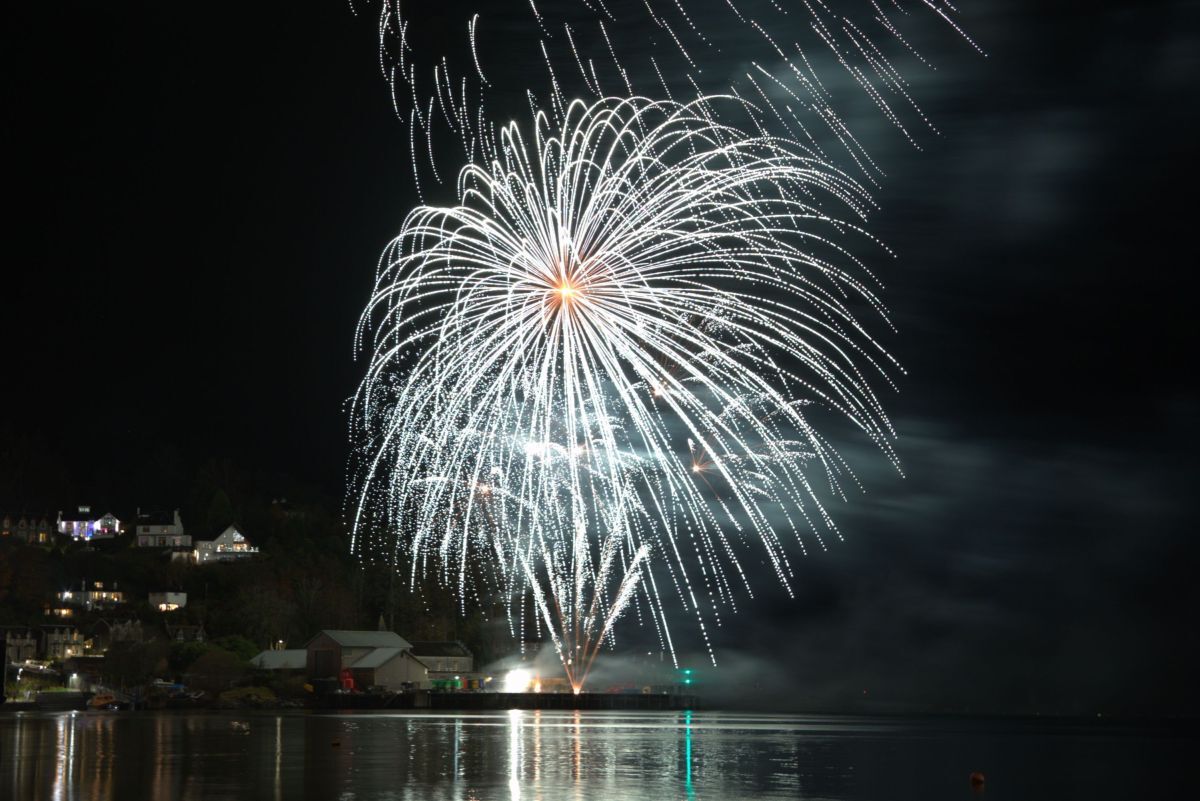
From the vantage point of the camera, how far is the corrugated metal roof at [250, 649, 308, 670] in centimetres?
10619

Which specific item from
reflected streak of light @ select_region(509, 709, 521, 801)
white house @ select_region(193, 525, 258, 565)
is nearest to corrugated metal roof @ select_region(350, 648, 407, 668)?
white house @ select_region(193, 525, 258, 565)

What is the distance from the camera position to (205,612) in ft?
401

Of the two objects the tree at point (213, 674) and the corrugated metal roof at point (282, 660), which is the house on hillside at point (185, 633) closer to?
the corrugated metal roof at point (282, 660)

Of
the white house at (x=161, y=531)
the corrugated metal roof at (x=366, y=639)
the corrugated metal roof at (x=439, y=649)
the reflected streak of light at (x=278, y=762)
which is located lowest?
the reflected streak of light at (x=278, y=762)

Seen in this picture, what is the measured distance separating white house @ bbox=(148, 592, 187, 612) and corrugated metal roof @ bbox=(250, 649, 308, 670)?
82.7 feet

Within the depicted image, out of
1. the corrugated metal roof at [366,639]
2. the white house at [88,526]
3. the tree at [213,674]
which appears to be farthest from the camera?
the white house at [88,526]

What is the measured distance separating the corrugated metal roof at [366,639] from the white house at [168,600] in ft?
91.3

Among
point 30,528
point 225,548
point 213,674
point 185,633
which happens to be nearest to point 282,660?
point 213,674

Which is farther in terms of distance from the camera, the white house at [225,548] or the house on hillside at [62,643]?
the white house at [225,548]

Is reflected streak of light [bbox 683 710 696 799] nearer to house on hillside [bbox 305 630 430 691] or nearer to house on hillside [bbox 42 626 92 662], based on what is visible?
house on hillside [bbox 305 630 430 691]

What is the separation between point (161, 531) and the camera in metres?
157

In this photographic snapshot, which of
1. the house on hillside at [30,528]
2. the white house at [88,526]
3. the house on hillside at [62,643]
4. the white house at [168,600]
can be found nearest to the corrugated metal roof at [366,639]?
the house on hillside at [62,643]

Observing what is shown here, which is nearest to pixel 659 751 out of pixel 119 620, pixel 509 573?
pixel 509 573

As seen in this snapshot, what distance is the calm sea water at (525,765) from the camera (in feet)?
98.0
